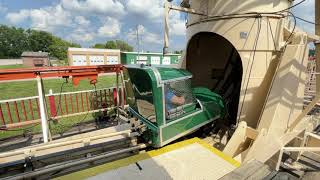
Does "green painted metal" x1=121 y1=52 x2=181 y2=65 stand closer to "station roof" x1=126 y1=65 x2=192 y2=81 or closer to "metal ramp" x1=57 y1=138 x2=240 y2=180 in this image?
"station roof" x1=126 y1=65 x2=192 y2=81

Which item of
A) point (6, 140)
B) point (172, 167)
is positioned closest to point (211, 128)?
point (172, 167)

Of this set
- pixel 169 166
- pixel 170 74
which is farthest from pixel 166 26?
pixel 169 166

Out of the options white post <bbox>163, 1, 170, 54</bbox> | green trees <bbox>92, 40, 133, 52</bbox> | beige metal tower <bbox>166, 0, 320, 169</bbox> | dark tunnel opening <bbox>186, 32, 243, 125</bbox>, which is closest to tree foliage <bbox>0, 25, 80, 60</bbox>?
green trees <bbox>92, 40, 133, 52</bbox>

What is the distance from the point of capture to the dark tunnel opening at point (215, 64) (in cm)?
723

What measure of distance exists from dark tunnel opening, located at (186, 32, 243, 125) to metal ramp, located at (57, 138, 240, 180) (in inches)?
158

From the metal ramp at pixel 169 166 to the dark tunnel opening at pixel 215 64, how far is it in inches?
158

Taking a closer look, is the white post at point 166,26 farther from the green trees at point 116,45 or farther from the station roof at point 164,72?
the green trees at point 116,45

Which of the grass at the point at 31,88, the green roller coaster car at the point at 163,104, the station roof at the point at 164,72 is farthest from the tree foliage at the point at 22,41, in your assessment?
the station roof at the point at 164,72

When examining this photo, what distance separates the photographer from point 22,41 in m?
99.2

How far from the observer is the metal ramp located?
2.73 meters

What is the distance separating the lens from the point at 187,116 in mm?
4008

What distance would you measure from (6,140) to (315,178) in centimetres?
783

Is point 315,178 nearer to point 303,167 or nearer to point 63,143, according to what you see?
point 303,167

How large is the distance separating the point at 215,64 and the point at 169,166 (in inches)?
242
